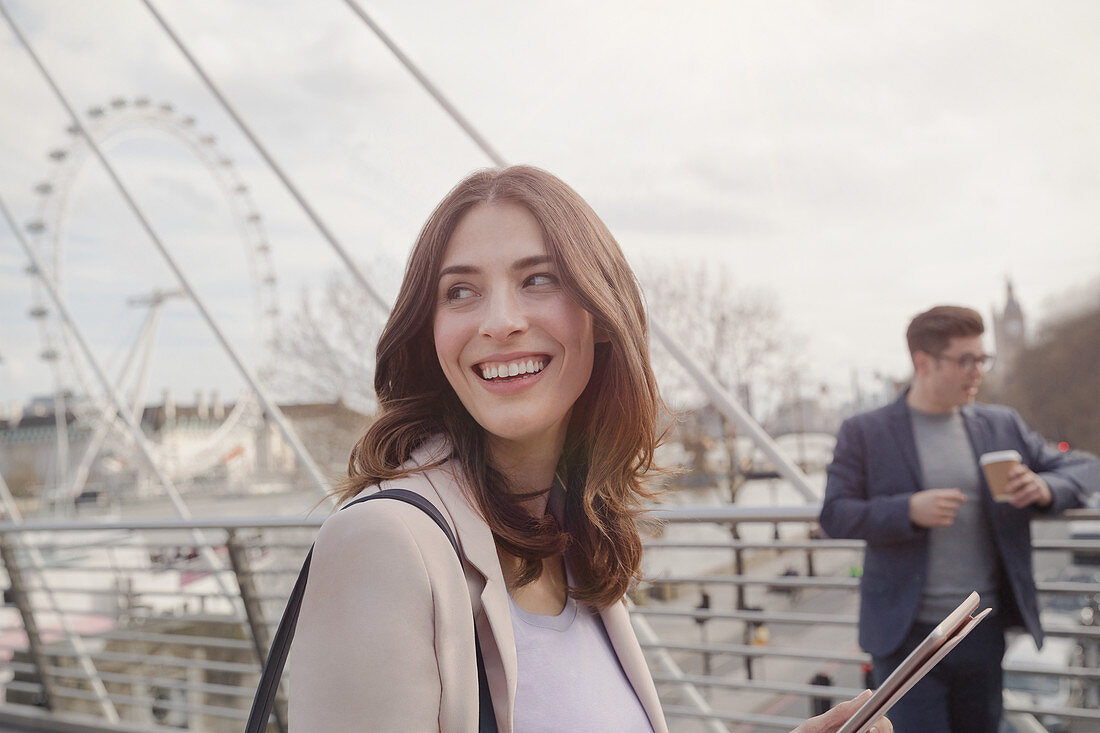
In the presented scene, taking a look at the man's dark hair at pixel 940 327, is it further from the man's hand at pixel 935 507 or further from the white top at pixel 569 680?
the white top at pixel 569 680

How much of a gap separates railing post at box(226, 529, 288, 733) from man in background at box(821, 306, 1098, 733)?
2.22 m

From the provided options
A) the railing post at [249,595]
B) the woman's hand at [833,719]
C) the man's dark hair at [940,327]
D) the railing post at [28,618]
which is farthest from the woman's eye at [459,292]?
the railing post at [28,618]

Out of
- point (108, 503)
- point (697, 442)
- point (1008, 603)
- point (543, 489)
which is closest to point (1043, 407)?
point (697, 442)

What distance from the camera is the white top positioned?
870mm

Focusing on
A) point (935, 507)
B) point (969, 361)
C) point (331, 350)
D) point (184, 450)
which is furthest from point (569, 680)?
point (184, 450)

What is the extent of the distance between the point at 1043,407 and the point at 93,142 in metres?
10.9

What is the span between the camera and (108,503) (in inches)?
1094

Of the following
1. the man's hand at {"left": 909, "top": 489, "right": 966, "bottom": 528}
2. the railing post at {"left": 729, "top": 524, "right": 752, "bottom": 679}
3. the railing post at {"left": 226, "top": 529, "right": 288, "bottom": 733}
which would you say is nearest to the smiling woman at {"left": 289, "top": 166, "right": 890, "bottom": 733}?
the man's hand at {"left": 909, "top": 489, "right": 966, "bottom": 528}

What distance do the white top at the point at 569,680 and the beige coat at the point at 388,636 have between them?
72 millimetres

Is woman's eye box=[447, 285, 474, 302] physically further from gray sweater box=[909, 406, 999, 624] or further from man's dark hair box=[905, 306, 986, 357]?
man's dark hair box=[905, 306, 986, 357]

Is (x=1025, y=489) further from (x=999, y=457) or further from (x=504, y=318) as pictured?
(x=504, y=318)

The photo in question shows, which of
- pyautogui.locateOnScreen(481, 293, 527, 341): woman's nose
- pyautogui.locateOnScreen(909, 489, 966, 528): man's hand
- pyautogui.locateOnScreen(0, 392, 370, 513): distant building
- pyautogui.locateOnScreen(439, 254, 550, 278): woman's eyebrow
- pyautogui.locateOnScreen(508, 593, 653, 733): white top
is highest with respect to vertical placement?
pyautogui.locateOnScreen(0, 392, 370, 513): distant building

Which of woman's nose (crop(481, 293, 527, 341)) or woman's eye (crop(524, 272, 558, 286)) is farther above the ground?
Result: woman's eye (crop(524, 272, 558, 286))

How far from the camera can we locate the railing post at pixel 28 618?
4.35m
